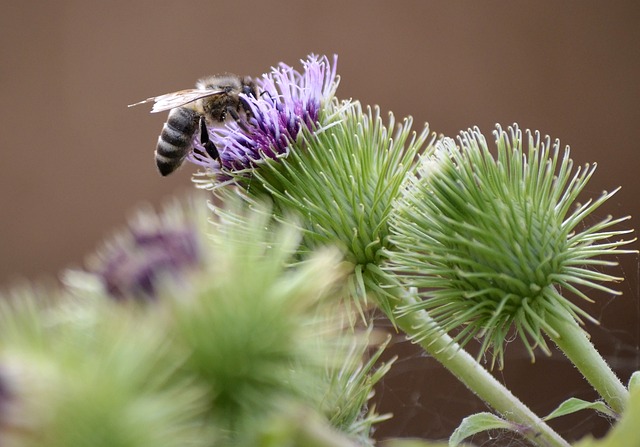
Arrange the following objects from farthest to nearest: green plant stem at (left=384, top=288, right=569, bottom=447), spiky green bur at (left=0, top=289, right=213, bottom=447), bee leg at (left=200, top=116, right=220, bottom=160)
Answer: bee leg at (left=200, top=116, right=220, bottom=160), green plant stem at (left=384, top=288, right=569, bottom=447), spiky green bur at (left=0, top=289, right=213, bottom=447)

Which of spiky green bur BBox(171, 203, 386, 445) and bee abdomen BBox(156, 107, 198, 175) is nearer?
spiky green bur BBox(171, 203, 386, 445)

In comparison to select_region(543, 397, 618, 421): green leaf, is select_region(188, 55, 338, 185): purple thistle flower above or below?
above

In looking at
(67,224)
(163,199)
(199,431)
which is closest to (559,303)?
(199,431)

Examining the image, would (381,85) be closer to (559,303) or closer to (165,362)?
(559,303)

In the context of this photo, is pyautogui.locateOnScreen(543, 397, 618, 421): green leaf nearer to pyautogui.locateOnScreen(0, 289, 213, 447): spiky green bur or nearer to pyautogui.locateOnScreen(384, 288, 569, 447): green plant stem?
pyautogui.locateOnScreen(384, 288, 569, 447): green plant stem

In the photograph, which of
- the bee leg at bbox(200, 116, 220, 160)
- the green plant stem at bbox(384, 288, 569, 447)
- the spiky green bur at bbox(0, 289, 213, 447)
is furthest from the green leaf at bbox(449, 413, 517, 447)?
the bee leg at bbox(200, 116, 220, 160)

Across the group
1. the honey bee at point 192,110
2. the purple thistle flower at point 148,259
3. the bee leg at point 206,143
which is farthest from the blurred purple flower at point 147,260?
the honey bee at point 192,110

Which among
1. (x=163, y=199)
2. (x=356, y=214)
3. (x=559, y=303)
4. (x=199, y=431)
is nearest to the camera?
(x=199, y=431)
